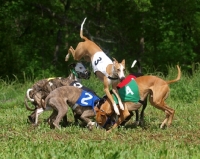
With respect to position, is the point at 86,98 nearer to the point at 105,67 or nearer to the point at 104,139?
the point at 105,67

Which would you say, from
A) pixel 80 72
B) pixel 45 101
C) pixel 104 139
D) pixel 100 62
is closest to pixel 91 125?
pixel 45 101

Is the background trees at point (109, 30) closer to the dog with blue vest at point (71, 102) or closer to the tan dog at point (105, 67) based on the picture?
the tan dog at point (105, 67)

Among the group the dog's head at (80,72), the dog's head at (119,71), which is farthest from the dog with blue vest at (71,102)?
the dog's head at (80,72)

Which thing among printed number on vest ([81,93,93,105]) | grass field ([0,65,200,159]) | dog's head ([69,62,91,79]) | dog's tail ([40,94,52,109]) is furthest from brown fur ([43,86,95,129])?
dog's head ([69,62,91,79])

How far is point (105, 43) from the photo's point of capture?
29.7 meters

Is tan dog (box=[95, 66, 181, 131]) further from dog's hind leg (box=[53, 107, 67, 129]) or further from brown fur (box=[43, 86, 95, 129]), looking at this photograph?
dog's hind leg (box=[53, 107, 67, 129])

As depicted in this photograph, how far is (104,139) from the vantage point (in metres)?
8.44

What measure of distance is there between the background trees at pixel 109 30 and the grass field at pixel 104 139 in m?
15.5

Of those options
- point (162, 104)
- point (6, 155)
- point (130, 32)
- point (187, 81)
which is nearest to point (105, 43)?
point (130, 32)

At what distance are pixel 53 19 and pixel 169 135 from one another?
20606 millimetres

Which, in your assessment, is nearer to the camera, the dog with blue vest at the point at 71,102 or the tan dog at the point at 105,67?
the tan dog at the point at 105,67

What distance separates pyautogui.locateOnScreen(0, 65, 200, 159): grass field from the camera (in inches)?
270

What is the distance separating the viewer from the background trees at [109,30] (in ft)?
92.8

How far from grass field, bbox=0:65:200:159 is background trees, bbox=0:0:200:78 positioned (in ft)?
51.0
